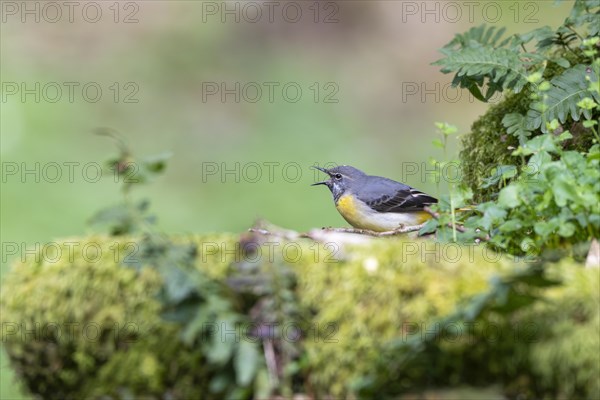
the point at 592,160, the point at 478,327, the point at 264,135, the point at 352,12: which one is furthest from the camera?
the point at 352,12

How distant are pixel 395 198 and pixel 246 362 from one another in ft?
11.9

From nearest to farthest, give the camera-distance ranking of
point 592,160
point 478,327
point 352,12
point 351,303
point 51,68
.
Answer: point 478,327 < point 351,303 < point 592,160 < point 51,68 < point 352,12

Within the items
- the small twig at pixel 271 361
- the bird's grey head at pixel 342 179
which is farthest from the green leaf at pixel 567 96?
the small twig at pixel 271 361

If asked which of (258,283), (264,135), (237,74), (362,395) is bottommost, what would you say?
(362,395)

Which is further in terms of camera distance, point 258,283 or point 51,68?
point 51,68

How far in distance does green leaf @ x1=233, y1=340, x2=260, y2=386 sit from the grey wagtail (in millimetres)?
3342

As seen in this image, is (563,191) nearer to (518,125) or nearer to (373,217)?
(518,125)

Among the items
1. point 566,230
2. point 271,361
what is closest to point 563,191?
point 566,230

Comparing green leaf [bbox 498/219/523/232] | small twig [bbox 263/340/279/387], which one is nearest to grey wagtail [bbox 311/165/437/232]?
green leaf [bbox 498/219/523/232]

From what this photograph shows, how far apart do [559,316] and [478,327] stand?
226 mm

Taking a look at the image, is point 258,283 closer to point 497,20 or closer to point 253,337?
point 253,337

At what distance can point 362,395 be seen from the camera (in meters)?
2.33

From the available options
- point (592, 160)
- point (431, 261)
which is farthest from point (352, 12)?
point (431, 261)

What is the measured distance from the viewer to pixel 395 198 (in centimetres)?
582
